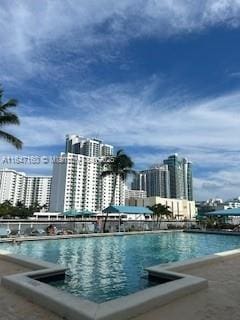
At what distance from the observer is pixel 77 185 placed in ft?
386

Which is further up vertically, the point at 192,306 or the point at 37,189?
the point at 37,189

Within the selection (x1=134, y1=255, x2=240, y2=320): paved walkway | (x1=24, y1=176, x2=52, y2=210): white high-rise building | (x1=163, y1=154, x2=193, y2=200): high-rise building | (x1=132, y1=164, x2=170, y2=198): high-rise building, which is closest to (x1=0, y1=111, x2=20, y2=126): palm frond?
(x1=134, y1=255, x2=240, y2=320): paved walkway

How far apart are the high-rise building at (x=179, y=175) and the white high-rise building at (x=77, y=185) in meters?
38.1

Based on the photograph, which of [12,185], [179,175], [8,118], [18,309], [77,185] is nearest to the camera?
[18,309]

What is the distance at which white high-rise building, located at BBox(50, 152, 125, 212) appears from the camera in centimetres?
11575

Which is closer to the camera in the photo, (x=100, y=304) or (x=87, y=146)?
(x=100, y=304)

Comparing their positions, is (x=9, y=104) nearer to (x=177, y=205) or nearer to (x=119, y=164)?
(x=119, y=164)

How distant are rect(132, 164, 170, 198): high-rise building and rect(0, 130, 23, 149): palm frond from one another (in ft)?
413

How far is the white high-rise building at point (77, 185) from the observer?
380 ft

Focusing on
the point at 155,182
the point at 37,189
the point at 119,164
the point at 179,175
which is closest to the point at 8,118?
the point at 119,164

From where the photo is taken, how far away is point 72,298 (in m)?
5.27

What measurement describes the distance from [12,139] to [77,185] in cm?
9851

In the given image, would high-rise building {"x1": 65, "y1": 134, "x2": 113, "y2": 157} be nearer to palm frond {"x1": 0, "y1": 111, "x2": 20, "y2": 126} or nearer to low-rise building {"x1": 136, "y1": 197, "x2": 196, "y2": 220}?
low-rise building {"x1": 136, "y1": 197, "x2": 196, "y2": 220}

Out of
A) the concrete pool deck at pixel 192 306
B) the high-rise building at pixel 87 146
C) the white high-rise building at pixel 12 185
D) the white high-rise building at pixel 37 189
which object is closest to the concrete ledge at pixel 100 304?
the concrete pool deck at pixel 192 306
